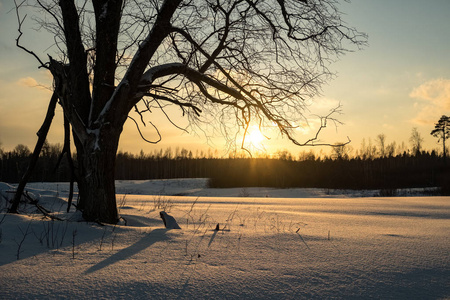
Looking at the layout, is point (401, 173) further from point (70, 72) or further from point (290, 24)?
point (70, 72)

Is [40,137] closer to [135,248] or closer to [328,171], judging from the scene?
[135,248]

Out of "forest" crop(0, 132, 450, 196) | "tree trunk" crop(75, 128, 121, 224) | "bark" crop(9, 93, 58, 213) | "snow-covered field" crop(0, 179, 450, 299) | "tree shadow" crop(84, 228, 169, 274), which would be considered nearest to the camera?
"snow-covered field" crop(0, 179, 450, 299)

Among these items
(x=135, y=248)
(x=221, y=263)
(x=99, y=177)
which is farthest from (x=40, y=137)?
(x=221, y=263)

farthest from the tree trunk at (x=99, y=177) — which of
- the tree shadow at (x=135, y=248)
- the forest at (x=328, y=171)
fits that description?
the forest at (x=328, y=171)

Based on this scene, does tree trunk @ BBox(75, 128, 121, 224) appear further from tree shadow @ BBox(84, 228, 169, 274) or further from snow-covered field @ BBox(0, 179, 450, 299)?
tree shadow @ BBox(84, 228, 169, 274)

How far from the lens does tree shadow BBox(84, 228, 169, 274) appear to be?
2.42 m

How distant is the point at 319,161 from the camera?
52844 mm

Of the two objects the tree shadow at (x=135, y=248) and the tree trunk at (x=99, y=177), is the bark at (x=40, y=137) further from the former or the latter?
the tree shadow at (x=135, y=248)

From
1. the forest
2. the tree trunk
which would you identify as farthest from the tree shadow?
the forest

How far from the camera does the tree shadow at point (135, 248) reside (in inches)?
95.2

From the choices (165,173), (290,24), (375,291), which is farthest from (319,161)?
(375,291)

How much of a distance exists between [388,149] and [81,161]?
225 ft

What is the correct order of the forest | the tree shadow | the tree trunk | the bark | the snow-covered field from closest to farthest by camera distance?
the snow-covered field → the tree shadow → the tree trunk → the bark → the forest

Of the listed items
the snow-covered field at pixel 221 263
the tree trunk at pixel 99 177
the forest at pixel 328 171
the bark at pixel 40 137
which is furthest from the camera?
the forest at pixel 328 171
